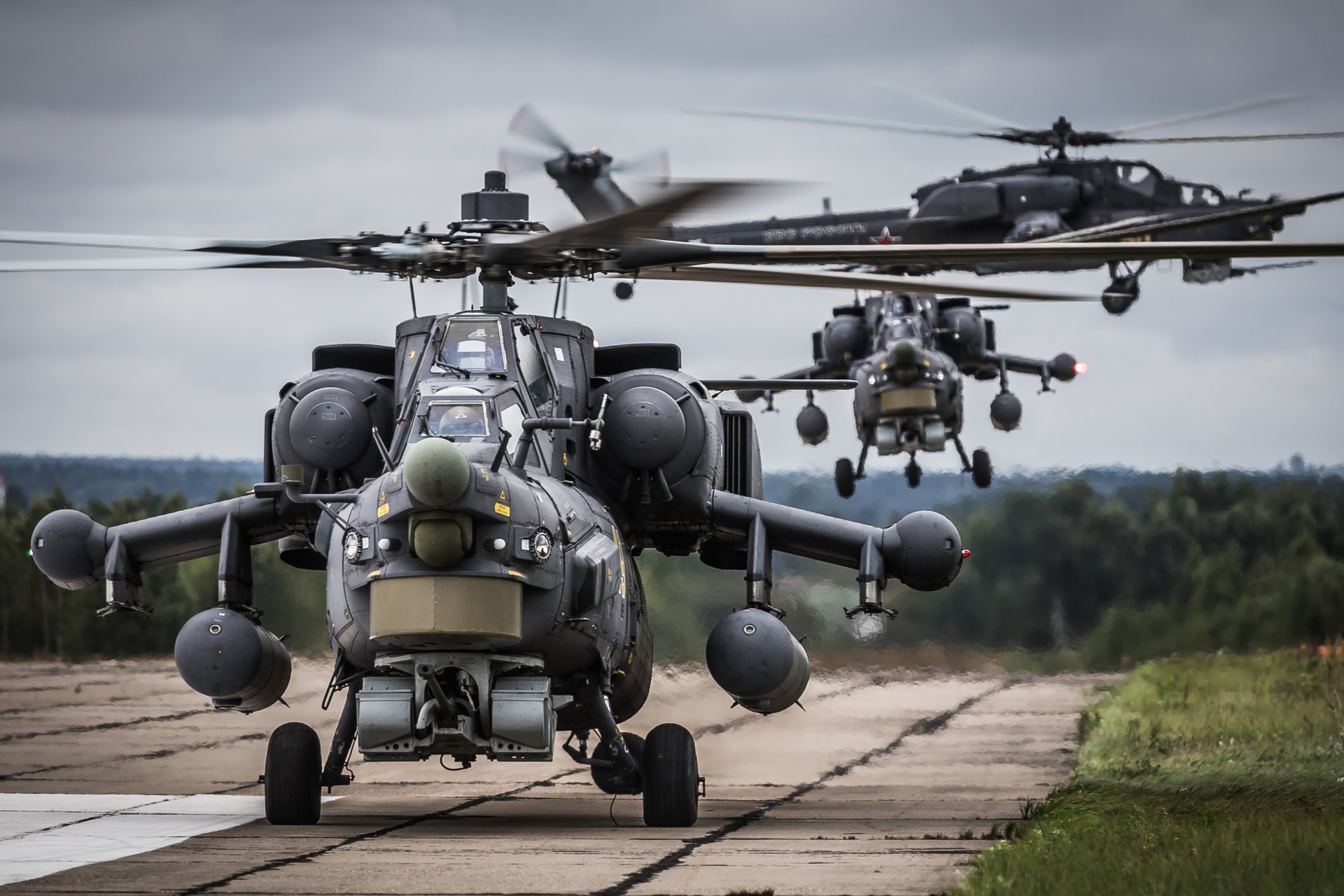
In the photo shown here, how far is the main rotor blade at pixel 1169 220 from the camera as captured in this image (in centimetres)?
1668

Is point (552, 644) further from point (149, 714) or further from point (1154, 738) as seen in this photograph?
point (149, 714)

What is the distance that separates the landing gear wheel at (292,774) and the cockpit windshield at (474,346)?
2.81m

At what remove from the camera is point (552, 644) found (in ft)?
44.4

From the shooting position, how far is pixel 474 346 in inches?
579

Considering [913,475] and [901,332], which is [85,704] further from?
[901,332]

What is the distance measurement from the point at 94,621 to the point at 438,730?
16076 millimetres

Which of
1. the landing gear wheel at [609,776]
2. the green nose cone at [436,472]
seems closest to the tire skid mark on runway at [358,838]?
the landing gear wheel at [609,776]

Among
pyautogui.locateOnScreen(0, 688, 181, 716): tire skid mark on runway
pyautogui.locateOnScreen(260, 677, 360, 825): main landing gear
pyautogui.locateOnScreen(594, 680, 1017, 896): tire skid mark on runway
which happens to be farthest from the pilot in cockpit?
pyautogui.locateOnScreen(0, 688, 181, 716): tire skid mark on runway

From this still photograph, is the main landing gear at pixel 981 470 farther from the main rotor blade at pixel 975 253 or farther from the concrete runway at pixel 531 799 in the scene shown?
the main rotor blade at pixel 975 253

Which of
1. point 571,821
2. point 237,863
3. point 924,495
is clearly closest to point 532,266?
point 571,821

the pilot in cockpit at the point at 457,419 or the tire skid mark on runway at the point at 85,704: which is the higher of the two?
the pilot in cockpit at the point at 457,419

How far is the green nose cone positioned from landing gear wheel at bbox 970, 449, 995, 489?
17563 millimetres

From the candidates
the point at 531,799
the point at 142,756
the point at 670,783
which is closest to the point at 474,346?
the point at 670,783

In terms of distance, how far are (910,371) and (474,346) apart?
18.8 meters
